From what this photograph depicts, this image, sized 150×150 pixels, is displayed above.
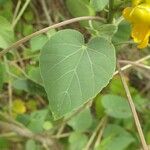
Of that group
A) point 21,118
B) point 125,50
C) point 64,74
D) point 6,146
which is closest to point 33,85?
point 21,118

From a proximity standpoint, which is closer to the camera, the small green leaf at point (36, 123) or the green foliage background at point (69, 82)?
the green foliage background at point (69, 82)

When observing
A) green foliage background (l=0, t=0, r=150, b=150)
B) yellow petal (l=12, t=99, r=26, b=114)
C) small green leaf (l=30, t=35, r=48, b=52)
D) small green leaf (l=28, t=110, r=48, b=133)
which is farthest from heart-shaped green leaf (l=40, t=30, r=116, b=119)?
yellow petal (l=12, t=99, r=26, b=114)

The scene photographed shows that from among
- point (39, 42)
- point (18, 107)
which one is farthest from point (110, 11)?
point (18, 107)

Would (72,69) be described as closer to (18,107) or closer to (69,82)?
(69,82)

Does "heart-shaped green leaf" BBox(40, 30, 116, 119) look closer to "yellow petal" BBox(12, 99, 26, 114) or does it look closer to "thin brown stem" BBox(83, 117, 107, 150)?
"thin brown stem" BBox(83, 117, 107, 150)

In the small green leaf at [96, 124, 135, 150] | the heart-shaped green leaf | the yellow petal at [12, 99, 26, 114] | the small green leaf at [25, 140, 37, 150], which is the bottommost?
the small green leaf at [96, 124, 135, 150]

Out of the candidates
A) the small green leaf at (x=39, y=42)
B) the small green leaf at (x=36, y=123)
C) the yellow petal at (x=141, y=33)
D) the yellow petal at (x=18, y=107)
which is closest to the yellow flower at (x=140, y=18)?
the yellow petal at (x=141, y=33)

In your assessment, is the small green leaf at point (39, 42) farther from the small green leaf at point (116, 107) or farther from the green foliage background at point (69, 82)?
the small green leaf at point (116, 107)
